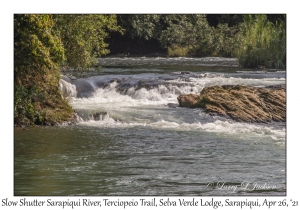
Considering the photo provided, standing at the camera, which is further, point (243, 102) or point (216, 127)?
A: point (243, 102)

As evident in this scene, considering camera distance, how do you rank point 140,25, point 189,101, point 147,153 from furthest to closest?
point 140,25
point 189,101
point 147,153

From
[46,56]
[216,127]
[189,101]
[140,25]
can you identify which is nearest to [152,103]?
[189,101]

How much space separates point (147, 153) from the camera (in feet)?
49.2

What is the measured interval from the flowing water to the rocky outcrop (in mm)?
449

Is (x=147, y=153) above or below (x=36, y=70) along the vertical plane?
below

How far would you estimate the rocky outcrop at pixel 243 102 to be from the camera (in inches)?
790

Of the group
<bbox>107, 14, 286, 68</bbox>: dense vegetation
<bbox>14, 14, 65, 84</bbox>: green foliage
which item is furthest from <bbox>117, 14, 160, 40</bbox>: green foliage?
<bbox>14, 14, 65, 84</bbox>: green foliage

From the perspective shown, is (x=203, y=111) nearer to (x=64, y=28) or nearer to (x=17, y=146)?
(x=64, y=28)

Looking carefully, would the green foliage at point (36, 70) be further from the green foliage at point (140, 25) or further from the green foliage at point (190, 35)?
the green foliage at point (140, 25)

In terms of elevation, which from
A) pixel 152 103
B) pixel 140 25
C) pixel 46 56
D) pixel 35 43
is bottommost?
pixel 152 103

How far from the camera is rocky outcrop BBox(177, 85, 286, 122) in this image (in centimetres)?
2006

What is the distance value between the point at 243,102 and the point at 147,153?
6.74 m

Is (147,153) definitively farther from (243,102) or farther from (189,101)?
(189,101)

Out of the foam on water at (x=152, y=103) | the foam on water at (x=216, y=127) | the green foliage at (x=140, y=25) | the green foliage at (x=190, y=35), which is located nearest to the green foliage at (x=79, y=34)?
the foam on water at (x=152, y=103)
